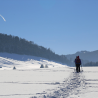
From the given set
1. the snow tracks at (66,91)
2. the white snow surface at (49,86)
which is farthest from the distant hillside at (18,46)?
the snow tracks at (66,91)

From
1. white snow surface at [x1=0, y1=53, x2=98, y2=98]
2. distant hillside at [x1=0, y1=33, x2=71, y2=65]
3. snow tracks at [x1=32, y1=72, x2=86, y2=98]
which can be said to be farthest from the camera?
distant hillside at [x1=0, y1=33, x2=71, y2=65]

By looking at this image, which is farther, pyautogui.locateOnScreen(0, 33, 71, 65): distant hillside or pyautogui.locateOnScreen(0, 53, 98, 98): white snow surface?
pyautogui.locateOnScreen(0, 33, 71, 65): distant hillside

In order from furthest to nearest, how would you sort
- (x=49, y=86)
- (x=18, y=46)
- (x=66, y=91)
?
(x=18, y=46) < (x=49, y=86) < (x=66, y=91)

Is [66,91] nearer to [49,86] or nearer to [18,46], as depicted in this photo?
[49,86]

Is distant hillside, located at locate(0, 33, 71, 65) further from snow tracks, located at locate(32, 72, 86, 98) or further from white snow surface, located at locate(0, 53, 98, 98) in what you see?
snow tracks, located at locate(32, 72, 86, 98)

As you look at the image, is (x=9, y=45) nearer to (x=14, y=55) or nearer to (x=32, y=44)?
(x=14, y=55)

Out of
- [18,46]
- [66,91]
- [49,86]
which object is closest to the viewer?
[66,91]

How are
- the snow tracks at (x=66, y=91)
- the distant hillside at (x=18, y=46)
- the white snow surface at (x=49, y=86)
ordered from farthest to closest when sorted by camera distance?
1. the distant hillside at (x=18, y=46)
2. the white snow surface at (x=49, y=86)
3. the snow tracks at (x=66, y=91)

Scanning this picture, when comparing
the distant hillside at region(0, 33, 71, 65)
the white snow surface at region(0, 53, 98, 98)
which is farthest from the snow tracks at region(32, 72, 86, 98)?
the distant hillside at region(0, 33, 71, 65)

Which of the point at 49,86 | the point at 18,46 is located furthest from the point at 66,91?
the point at 18,46

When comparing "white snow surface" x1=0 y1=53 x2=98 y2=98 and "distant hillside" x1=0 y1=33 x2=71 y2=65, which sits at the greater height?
"distant hillside" x1=0 y1=33 x2=71 y2=65

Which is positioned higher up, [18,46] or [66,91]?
[18,46]

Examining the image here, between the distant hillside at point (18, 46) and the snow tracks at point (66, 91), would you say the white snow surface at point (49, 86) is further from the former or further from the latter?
the distant hillside at point (18, 46)

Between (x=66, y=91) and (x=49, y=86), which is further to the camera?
(x=49, y=86)
